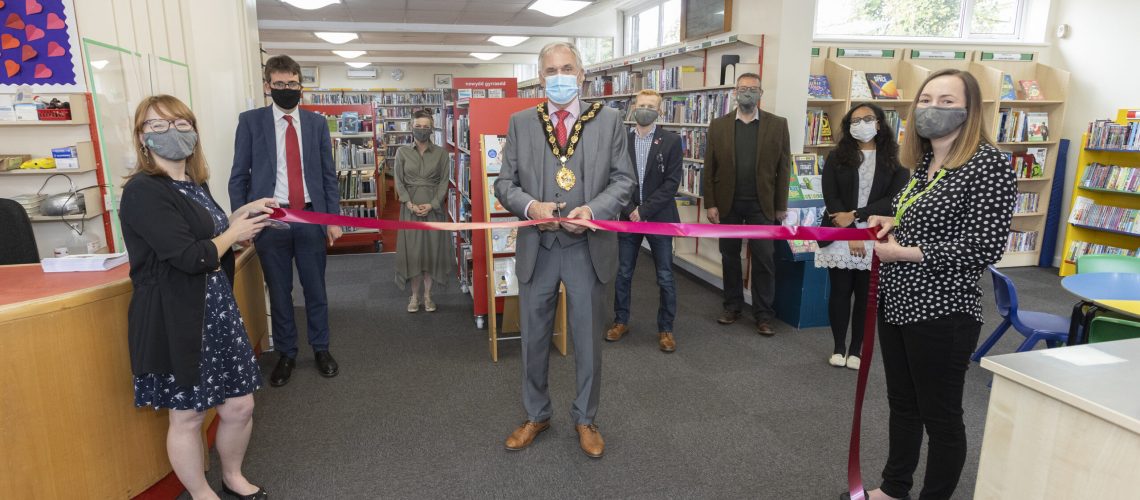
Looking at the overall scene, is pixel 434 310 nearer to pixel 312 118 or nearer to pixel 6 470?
pixel 312 118

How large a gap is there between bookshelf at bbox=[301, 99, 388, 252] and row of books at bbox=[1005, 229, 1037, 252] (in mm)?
7362

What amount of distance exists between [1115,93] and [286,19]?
11.5m

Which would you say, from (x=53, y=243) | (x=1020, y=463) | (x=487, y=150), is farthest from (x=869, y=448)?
(x=53, y=243)

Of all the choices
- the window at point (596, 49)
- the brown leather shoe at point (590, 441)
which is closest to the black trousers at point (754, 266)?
the brown leather shoe at point (590, 441)

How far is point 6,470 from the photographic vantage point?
1.91 meters

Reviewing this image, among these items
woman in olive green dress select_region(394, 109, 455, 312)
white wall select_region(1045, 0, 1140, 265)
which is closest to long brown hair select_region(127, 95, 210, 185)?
woman in olive green dress select_region(394, 109, 455, 312)

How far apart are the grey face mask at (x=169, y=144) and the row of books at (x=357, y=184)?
18.3ft

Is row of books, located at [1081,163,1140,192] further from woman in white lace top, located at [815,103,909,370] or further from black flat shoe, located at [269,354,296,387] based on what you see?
black flat shoe, located at [269,354,296,387]

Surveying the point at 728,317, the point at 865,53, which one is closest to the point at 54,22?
the point at 728,317

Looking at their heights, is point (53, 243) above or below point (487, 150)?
below

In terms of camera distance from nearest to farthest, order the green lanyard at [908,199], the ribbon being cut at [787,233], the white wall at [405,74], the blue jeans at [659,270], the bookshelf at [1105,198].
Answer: the green lanyard at [908,199]
the ribbon being cut at [787,233]
the blue jeans at [659,270]
the bookshelf at [1105,198]
the white wall at [405,74]

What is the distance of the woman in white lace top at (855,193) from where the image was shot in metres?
3.71

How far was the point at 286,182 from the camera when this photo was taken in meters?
3.59

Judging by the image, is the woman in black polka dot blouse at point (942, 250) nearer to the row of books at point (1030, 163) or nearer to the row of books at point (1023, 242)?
the row of books at point (1030, 163)
